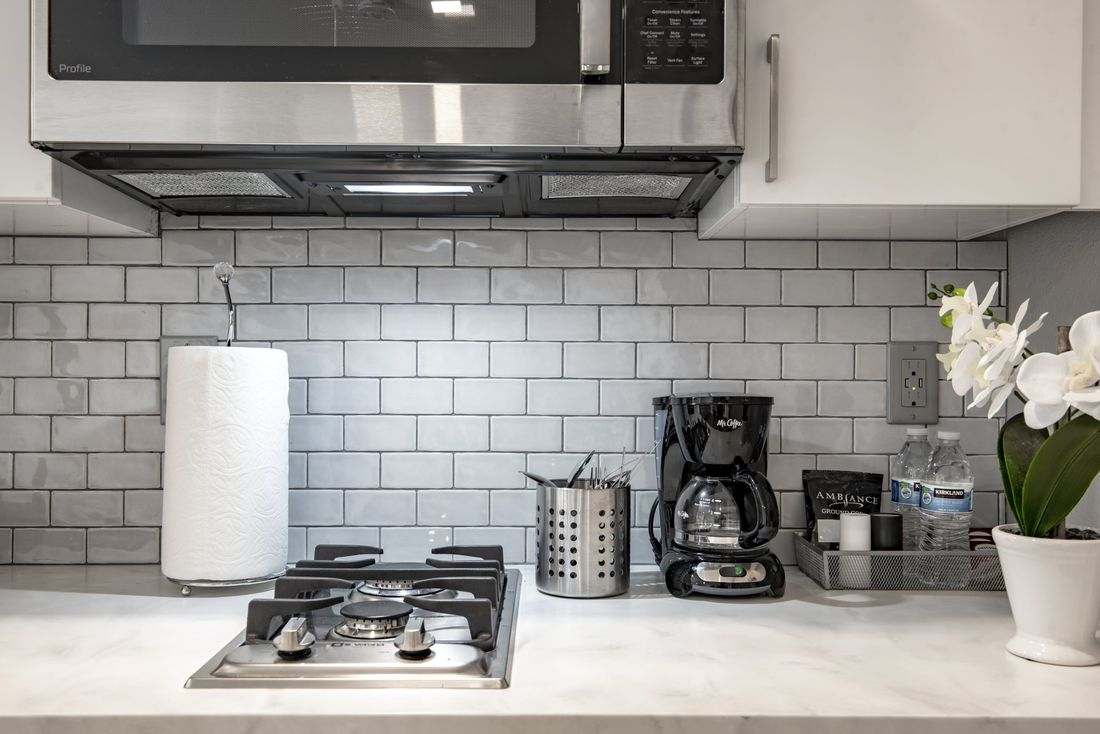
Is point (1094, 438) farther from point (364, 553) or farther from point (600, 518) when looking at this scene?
point (364, 553)

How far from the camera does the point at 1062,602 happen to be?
1.05 metres

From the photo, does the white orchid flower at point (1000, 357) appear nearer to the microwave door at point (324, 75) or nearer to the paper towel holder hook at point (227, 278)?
the microwave door at point (324, 75)

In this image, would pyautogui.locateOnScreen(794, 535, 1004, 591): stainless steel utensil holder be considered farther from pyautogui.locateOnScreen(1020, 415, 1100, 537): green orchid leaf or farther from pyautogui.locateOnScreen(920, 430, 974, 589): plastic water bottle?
pyautogui.locateOnScreen(1020, 415, 1100, 537): green orchid leaf

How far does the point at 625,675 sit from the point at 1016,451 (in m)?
0.64

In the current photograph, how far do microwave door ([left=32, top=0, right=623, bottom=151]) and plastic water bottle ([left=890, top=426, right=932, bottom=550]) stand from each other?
2.74ft

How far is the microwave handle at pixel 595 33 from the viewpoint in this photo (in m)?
1.14

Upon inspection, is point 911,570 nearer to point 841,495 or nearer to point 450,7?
point 841,495

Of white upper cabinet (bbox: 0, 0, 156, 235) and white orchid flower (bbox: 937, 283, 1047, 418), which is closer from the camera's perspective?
white orchid flower (bbox: 937, 283, 1047, 418)

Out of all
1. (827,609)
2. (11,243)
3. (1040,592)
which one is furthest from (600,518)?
(11,243)

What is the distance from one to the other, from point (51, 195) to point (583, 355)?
0.91 metres

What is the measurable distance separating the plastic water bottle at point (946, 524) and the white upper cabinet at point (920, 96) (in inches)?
19.7

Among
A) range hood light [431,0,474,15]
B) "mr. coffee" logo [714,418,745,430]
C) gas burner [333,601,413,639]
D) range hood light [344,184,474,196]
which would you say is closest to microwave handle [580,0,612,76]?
range hood light [431,0,474,15]

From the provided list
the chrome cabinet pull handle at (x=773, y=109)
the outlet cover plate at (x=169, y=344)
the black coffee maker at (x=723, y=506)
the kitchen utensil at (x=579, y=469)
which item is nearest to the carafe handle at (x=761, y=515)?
the black coffee maker at (x=723, y=506)

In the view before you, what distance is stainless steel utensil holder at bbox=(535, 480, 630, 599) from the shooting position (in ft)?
4.35
